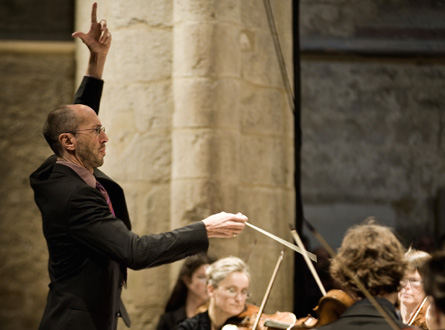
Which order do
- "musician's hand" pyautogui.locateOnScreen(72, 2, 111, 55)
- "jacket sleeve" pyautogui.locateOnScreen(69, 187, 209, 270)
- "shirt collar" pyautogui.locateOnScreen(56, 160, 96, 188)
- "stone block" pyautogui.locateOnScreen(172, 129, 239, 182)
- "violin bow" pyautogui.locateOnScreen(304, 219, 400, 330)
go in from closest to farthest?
"violin bow" pyautogui.locateOnScreen(304, 219, 400, 330)
"jacket sleeve" pyautogui.locateOnScreen(69, 187, 209, 270)
"shirt collar" pyautogui.locateOnScreen(56, 160, 96, 188)
"musician's hand" pyautogui.locateOnScreen(72, 2, 111, 55)
"stone block" pyautogui.locateOnScreen(172, 129, 239, 182)

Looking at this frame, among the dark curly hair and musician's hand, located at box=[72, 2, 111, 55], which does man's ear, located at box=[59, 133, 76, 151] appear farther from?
the dark curly hair

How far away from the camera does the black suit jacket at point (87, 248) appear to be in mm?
2941

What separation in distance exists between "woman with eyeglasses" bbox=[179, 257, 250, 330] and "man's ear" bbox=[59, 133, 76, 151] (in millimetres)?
1458

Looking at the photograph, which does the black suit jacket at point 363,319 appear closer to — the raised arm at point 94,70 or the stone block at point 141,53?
the raised arm at point 94,70

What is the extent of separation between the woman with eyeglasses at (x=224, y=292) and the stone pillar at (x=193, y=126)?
0.79ft

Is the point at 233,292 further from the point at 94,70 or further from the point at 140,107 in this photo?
the point at 94,70

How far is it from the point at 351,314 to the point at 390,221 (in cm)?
622

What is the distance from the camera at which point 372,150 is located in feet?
28.5

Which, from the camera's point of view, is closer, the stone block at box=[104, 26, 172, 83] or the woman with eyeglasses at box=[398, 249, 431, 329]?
the woman with eyeglasses at box=[398, 249, 431, 329]

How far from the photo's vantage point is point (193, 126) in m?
4.64

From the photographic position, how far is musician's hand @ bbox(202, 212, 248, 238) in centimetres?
296

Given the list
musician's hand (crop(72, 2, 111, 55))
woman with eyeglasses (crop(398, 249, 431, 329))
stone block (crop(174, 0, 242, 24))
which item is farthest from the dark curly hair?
stone block (crop(174, 0, 242, 24))

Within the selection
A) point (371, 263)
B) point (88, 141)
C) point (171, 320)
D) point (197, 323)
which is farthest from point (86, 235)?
point (171, 320)

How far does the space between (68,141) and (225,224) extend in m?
0.74
